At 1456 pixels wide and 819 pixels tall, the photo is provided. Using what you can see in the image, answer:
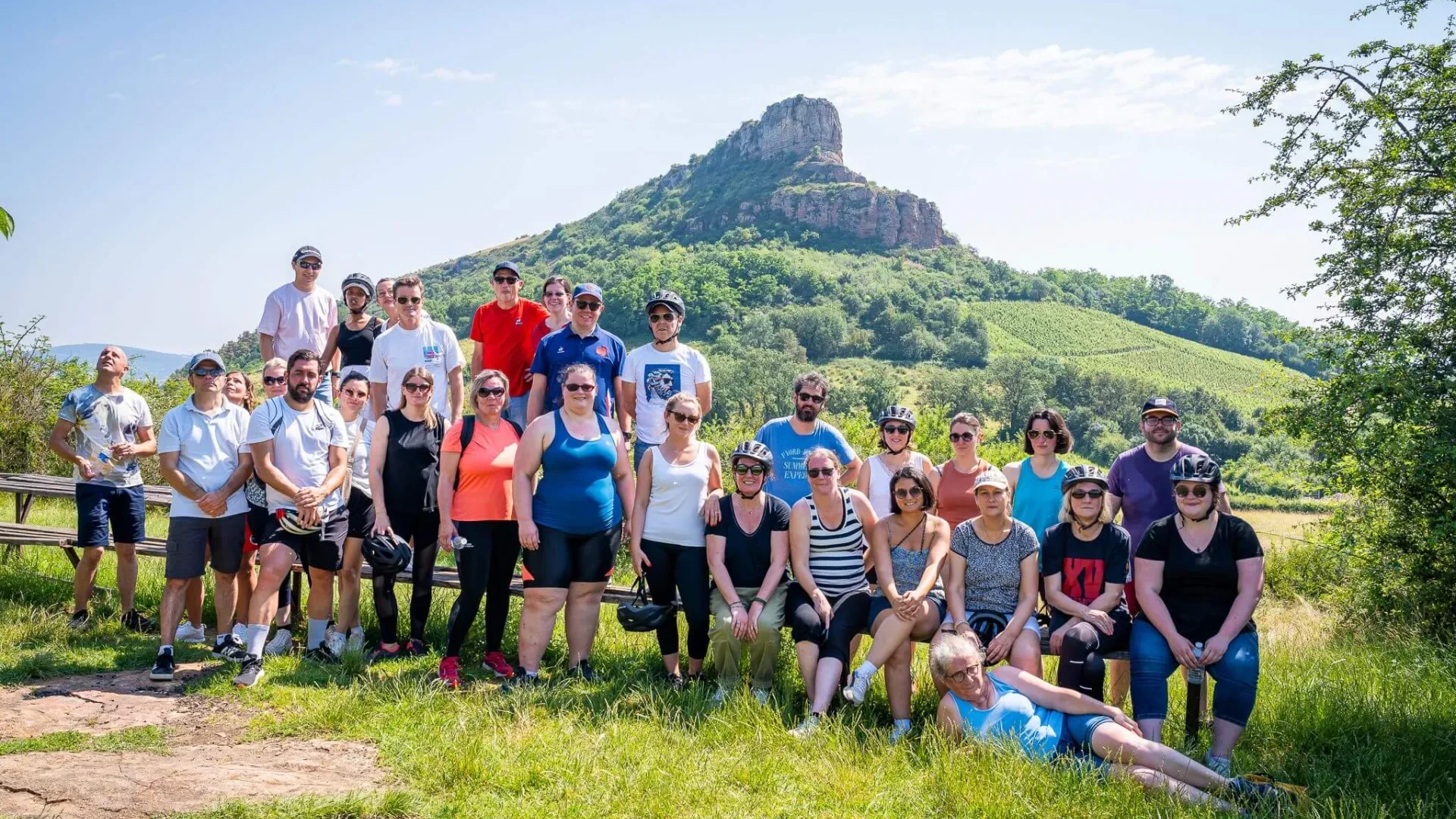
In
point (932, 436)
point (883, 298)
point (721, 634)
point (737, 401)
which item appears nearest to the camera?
point (721, 634)

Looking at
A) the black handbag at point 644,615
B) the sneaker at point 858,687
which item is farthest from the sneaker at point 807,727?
the black handbag at point 644,615

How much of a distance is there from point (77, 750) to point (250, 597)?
2124mm

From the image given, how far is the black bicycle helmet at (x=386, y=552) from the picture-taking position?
602cm

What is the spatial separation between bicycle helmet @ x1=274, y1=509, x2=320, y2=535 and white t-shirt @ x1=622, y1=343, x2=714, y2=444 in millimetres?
2259

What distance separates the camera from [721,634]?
5.77 metres

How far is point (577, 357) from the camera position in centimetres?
681

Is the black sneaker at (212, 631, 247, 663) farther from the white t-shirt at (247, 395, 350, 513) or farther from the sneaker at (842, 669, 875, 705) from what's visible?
the sneaker at (842, 669, 875, 705)

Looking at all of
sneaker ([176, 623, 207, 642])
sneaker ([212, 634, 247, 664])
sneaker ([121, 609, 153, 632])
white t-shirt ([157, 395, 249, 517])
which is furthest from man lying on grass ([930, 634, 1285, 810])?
sneaker ([121, 609, 153, 632])

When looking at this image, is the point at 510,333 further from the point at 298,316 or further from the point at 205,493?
the point at 205,493

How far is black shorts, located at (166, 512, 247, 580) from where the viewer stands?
6270mm

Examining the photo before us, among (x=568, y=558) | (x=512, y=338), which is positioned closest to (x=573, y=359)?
(x=512, y=338)

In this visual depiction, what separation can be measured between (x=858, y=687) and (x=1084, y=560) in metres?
1.53

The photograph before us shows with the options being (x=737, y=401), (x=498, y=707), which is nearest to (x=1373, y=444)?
(x=498, y=707)

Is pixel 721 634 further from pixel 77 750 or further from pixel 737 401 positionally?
pixel 737 401
